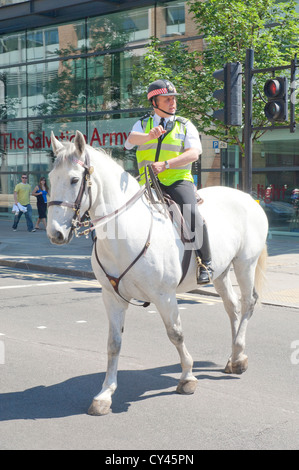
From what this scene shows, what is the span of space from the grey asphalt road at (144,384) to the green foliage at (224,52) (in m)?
6.85

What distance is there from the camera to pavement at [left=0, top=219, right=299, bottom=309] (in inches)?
423

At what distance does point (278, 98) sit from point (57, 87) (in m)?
17.6

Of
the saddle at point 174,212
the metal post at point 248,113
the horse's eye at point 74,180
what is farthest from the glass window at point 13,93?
the horse's eye at point 74,180

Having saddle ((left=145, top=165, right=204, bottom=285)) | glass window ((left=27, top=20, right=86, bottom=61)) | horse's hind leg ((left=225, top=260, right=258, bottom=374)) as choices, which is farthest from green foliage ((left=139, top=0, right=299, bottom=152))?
glass window ((left=27, top=20, right=86, bottom=61))

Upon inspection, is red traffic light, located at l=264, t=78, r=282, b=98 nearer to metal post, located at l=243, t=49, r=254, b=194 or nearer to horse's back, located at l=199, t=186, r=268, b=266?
metal post, located at l=243, t=49, r=254, b=194

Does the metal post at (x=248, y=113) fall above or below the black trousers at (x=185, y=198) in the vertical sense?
above

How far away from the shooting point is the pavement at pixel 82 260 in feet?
35.2

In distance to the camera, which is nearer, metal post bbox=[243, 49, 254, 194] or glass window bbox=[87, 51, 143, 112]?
metal post bbox=[243, 49, 254, 194]

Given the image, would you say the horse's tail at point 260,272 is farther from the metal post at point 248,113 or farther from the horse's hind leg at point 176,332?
the metal post at point 248,113

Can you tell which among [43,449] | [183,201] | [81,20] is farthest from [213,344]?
[81,20]

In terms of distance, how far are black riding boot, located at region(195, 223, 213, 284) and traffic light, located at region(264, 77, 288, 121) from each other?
5.87 m

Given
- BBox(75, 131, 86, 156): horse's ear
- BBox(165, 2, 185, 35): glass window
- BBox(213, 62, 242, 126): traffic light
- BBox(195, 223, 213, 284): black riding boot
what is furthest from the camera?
BBox(165, 2, 185, 35): glass window

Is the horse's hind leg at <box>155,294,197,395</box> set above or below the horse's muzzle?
below

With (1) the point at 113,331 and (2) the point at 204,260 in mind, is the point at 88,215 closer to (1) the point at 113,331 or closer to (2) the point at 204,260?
(1) the point at 113,331
